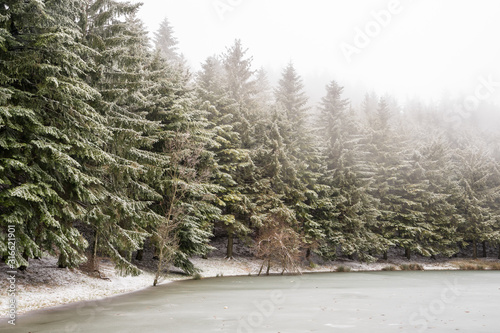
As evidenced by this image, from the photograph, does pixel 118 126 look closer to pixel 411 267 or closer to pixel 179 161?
pixel 179 161

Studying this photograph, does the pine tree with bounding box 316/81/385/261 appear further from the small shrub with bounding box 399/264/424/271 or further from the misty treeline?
the small shrub with bounding box 399/264/424/271

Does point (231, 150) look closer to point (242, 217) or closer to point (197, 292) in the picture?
point (242, 217)

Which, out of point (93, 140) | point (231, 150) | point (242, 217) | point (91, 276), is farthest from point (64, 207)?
point (242, 217)

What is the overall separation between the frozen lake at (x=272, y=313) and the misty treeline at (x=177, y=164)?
285cm

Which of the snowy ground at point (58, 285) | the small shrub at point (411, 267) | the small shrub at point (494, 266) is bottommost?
the small shrub at point (411, 267)

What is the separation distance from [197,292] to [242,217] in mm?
13611

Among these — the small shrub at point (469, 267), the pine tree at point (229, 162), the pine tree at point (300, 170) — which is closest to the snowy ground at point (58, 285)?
the pine tree at point (229, 162)

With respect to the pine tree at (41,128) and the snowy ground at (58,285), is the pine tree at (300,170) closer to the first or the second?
the snowy ground at (58,285)

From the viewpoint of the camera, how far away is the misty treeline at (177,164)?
1270cm

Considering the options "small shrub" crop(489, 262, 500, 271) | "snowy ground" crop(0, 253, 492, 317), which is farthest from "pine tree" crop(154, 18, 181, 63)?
"small shrub" crop(489, 262, 500, 271)

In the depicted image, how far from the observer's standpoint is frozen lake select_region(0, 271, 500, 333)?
8961 millimetres

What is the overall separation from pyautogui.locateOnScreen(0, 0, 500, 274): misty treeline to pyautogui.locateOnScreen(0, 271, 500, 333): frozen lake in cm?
285

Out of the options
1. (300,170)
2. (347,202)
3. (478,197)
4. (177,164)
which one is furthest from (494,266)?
(177,164)

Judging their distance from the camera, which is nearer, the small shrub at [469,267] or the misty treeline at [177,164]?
the misty treeline at [177,164]
